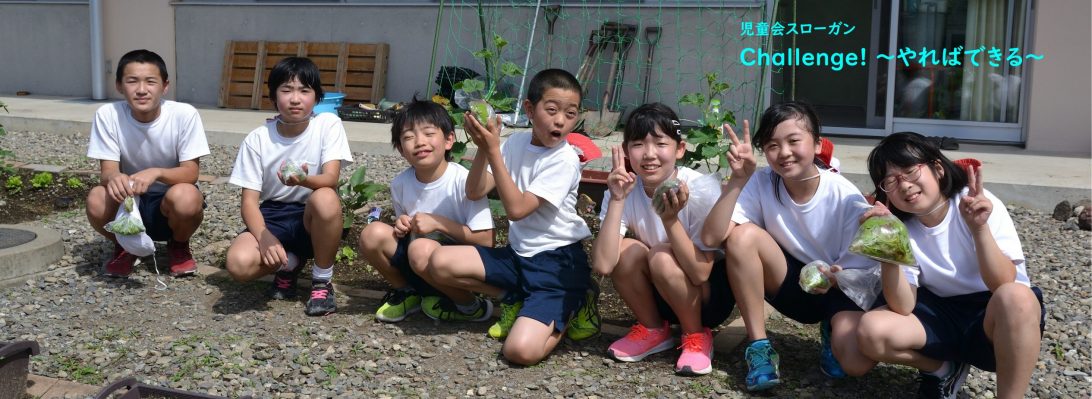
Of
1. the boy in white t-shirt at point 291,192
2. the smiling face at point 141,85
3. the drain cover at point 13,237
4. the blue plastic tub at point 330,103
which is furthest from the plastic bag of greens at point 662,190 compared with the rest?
the blue plastic tub at point 330,103

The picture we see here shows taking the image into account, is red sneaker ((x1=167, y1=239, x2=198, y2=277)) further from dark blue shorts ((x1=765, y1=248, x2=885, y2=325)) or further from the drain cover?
dark blue shorts ((x1=765, y1=248, x2=885, y2=325))

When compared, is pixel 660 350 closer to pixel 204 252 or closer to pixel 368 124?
pixel 204 252

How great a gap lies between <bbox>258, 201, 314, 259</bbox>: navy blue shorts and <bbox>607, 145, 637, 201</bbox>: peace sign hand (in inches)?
58.1

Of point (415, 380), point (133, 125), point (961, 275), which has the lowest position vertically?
point (415, 380)

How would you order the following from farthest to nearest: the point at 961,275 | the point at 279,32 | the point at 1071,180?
the point at 279,32 < the point at 1071,180 < the point at 961,275

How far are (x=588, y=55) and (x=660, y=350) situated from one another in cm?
557

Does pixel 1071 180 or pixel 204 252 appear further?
pixel 1071 180

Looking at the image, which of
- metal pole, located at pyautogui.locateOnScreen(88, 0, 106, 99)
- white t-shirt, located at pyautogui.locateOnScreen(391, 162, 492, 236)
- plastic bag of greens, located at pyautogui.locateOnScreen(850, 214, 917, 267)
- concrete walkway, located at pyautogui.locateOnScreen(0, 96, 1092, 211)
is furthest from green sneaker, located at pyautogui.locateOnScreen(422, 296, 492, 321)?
metal pole, located at pyautogui.locateOnScreen(88, 0, 106, 99)

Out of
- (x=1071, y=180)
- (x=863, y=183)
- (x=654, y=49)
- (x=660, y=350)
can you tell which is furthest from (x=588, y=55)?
(x=660, y=350)

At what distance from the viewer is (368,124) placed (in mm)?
8812

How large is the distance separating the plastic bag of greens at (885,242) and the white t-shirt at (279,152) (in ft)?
7.01

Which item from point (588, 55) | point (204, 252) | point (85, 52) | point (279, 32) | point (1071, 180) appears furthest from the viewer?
point (85, 52)

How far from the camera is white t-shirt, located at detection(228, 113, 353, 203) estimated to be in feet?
13.2

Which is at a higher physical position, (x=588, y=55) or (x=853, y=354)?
(x=588, y=55)
